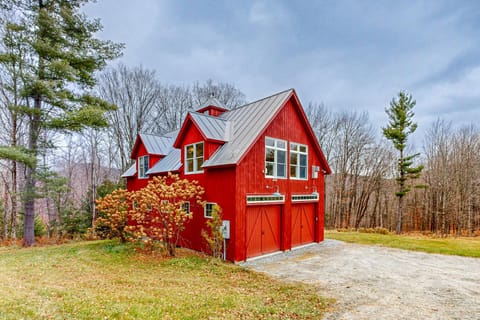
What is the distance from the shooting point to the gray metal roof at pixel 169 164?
45.7ft

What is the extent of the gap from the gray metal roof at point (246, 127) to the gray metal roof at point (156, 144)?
5364 mm

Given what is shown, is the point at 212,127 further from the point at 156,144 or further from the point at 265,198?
the point at 156,144

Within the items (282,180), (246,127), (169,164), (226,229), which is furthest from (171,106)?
(226,229)

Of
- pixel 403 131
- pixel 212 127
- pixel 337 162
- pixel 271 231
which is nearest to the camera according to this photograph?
Result: pixel 271 231

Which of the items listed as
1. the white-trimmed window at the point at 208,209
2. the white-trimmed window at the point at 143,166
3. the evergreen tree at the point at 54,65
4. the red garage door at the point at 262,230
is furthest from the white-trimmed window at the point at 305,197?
the evergreen tree at the point at 54,65

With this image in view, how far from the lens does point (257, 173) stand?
11086 mm

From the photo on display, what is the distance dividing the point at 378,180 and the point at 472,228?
944 cm

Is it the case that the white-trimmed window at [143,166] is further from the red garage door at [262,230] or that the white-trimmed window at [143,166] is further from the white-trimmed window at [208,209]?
the red garage door at [262,230]

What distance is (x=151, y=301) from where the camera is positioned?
5.49 meters

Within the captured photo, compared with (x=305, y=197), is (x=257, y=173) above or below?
above

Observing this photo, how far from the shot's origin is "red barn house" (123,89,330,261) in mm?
10469

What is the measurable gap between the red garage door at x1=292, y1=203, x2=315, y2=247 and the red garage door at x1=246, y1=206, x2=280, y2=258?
1.32 m

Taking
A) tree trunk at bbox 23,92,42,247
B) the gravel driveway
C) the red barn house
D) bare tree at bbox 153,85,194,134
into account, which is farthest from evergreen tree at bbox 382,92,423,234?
tree trunk at bbox 23,92,42,247

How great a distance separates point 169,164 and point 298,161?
7255mm
